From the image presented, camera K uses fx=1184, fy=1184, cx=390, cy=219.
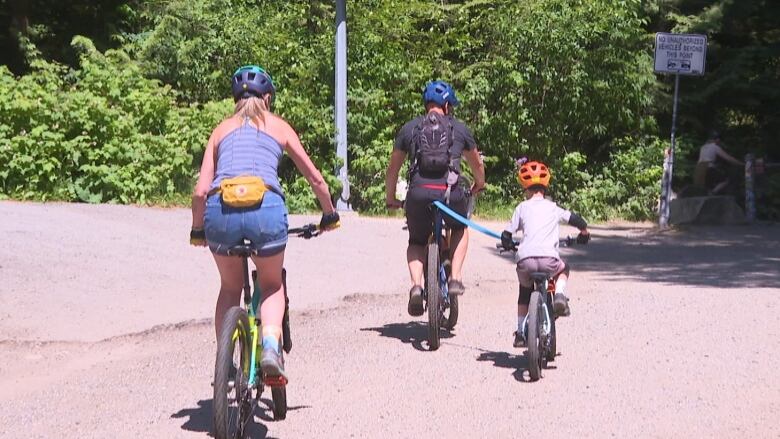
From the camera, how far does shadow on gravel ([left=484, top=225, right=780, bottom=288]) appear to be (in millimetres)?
12352

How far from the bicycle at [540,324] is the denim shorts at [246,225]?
2.15 m

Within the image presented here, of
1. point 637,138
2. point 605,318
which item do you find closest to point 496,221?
point 637,138

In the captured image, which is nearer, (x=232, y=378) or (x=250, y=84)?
(x=232, y=378)

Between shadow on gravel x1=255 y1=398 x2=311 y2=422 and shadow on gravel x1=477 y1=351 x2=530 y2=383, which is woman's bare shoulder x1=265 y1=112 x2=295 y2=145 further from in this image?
shadow on gravel x1=477 y1=351 x2=530 y2=383

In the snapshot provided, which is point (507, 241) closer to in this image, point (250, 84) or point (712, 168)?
point (250, 84)

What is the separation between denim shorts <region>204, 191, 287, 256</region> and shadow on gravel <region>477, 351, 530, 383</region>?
7.99ft

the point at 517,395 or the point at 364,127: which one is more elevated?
the point at 364,127

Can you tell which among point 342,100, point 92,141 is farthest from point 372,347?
point 342,100

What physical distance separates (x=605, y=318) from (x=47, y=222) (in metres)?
6.61

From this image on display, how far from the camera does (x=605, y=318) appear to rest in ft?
31.0

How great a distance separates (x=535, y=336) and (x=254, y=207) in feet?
7.69

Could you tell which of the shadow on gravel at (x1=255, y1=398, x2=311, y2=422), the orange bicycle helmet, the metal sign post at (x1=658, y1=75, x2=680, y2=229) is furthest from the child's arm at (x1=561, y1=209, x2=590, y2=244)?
the metal sign post at (x1=658, y1=75, x2=680, y2=229)

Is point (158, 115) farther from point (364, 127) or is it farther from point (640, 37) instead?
point (640, 37)

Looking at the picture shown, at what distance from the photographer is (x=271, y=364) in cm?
549
